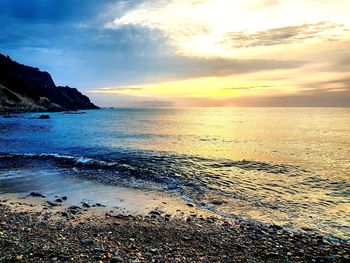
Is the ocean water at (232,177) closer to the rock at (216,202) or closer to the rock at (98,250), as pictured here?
the rock at (216,202)

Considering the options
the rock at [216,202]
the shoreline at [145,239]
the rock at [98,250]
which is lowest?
the rock at [216,202]

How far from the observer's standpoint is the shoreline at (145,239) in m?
8.41

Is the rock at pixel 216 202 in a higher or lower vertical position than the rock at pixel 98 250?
lower

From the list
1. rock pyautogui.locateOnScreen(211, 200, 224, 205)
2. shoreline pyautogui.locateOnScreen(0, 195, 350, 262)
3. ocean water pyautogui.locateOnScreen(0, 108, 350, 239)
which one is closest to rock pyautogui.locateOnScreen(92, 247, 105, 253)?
shoreline pyautogui.locateOnScreen(0, 195, 350, 262)

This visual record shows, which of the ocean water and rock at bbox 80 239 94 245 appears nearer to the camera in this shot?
rock at bbox 80 239 94 245

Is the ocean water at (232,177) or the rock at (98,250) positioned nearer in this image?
the rock at (98,250)

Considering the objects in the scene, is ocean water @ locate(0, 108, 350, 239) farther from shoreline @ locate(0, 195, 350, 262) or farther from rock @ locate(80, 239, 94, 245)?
rock @ locate(80, 239, 94, 245)

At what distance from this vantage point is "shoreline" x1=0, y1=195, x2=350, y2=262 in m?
8.41

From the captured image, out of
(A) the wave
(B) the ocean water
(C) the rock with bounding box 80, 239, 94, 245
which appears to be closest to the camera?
(C) the rock with bounding box 80, 239, 94, 245

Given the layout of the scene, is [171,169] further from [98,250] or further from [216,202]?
[98,250]

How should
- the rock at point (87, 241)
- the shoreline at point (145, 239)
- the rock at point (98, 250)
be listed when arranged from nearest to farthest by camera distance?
the shoreline at point (145, 239), the rock at point (98, 250), the rock at point (87, 241)

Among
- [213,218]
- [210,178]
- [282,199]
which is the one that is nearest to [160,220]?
[213,218]

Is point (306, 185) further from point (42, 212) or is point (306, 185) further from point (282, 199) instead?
point (42, 212)

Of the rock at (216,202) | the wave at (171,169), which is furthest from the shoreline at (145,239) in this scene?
the wave at (171,169)
